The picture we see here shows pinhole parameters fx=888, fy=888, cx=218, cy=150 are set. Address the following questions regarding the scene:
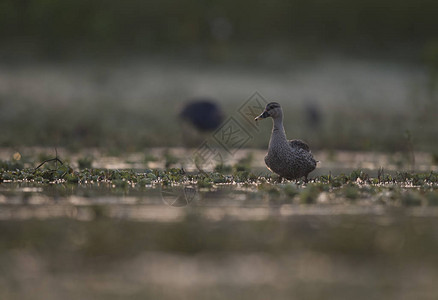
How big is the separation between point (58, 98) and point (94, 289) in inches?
1468

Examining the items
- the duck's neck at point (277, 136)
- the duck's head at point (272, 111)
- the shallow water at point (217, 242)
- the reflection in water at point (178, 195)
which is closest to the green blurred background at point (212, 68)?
the duck's head at point (272, 111)

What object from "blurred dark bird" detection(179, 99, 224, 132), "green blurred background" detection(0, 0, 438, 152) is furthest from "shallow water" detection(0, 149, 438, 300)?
"green blurred background" detection(0, 0, 438, 152)

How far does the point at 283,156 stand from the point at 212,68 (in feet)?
154

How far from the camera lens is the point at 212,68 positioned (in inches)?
2457

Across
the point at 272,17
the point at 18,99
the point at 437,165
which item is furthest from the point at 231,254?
the point at 272,17

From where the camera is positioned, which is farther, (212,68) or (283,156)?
(212,68)

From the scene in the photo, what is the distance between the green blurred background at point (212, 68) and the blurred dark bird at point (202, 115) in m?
1.58

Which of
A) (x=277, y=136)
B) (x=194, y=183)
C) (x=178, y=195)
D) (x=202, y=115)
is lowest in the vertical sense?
(x=178, y=195)

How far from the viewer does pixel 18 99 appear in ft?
Answer: 137

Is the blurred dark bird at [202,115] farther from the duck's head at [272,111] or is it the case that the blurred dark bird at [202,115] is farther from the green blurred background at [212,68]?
the duck's head at [272,111]

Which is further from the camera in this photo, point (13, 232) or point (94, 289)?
point (13, 232)

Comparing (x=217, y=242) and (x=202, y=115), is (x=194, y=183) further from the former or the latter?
(x=202, y=115)

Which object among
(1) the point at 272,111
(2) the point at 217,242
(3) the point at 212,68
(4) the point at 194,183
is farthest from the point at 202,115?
(3) the point at 212,68

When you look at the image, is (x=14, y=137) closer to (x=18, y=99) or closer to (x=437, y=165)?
(x=437, y=165)
